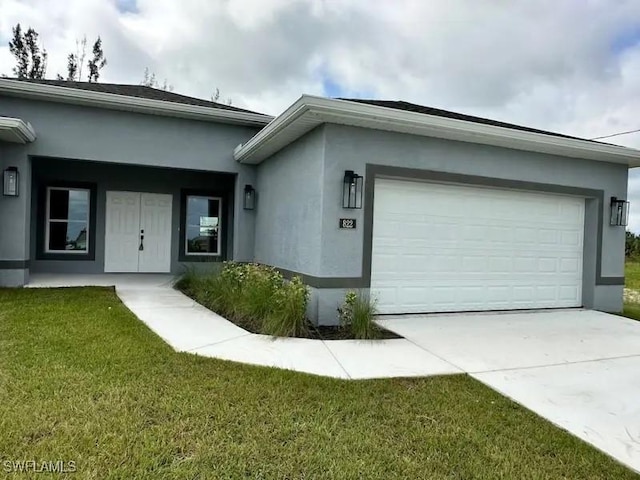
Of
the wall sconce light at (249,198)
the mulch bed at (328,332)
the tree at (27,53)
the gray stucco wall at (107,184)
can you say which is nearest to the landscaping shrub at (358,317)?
the mulch bed at (328,332)

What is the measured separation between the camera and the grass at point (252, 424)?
8.25 feet

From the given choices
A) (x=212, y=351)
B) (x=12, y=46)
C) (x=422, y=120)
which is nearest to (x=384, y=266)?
(x=422, y=120)

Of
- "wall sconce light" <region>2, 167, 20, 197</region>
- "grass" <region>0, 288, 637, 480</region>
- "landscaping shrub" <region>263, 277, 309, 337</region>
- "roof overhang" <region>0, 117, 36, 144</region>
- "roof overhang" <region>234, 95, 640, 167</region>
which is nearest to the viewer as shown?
"grass" <region>0, 288, 637, 480</region>

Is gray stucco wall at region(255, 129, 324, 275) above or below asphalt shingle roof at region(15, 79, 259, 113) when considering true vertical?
below

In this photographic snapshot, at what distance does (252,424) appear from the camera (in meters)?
2.98

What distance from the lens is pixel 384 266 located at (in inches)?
265

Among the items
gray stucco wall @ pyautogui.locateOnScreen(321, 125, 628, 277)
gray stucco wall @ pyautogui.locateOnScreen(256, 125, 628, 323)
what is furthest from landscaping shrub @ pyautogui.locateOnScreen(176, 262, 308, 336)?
gray stucco wall @ pyautogui.locateOnScreen(321, 125, 628, 277)

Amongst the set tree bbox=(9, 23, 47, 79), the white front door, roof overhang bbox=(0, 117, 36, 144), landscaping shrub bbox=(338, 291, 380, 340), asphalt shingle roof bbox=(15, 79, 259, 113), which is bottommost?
landscaping shrub bbox=(338, 291, 380, 340)

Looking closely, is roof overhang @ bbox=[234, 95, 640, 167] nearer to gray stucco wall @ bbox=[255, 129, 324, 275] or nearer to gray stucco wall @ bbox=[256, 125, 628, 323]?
gray stucco wall @ bbox=[256, 125, 628, 323]

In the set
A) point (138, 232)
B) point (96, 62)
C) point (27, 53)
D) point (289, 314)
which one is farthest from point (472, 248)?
point (27, 53)

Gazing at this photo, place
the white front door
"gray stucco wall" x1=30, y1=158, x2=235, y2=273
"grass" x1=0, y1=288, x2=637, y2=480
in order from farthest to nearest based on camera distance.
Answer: the white front door < "gray stucco wall" x1=30, y1=158, x2=235, y2=273 < "grass" x1=0, y1=288, x2=637, y2=480

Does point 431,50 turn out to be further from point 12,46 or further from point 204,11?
point 12,46

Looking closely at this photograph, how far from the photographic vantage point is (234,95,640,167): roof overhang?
586 centimetres

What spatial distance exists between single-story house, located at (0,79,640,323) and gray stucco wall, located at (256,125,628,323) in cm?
2
